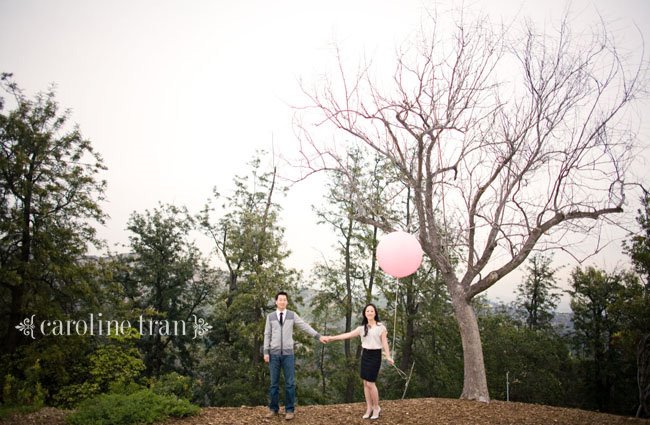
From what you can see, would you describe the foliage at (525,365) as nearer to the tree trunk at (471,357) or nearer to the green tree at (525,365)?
the green tree at (525,365)

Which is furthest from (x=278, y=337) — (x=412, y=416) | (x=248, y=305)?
(x=248, y=305)

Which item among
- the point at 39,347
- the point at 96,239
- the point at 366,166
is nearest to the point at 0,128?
the point at 96,239

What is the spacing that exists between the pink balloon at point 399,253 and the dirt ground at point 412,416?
2.28 m

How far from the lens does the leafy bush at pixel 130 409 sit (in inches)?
209

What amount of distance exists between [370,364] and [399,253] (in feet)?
5.68

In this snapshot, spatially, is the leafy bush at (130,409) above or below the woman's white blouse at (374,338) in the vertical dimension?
below

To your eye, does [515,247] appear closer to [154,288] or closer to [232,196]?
[232,196]

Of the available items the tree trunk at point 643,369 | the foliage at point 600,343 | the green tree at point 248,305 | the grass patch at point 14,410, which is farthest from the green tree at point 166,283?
the foliage at point 600,343

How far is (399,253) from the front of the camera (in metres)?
6.09

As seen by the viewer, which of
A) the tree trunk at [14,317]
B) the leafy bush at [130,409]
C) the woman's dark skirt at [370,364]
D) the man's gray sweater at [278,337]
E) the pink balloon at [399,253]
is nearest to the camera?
the leafy bush at [130,409]

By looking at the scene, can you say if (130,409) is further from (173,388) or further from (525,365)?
(525,365)

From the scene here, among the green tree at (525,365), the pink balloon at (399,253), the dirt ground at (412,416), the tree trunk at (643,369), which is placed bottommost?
the green tree at (525,365)

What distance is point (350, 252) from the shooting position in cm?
2092

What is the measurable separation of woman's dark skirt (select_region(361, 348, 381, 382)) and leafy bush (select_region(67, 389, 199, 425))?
2.68 meters
